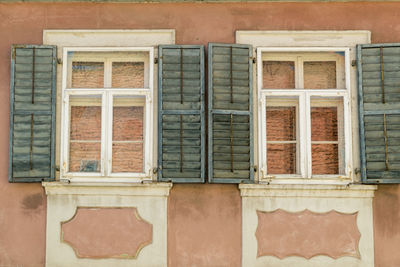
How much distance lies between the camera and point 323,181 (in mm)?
5895

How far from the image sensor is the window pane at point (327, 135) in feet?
19.8

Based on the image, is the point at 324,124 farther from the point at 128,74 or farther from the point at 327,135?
the point at 128,74

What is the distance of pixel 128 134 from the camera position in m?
6.08

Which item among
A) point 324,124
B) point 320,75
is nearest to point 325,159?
point 324,124

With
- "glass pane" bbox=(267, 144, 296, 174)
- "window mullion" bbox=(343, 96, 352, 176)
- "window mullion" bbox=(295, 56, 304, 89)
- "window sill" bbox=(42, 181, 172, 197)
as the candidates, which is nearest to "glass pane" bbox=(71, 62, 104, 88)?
"window sill" bbox=(42, 181, 172, 197)

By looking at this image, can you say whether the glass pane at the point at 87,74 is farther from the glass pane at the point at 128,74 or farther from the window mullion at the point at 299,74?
the window mullion at the point at 299,74

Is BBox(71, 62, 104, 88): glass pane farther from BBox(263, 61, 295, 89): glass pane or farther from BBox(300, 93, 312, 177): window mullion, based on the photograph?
BBox(300, 93, 312, 177): window mullion

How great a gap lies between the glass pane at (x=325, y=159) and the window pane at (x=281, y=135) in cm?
22

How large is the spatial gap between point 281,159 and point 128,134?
1733 millimetres

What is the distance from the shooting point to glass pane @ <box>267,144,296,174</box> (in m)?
6.04

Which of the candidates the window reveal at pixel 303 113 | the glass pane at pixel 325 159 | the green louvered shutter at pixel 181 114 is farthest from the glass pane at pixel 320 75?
the green louvered shutter at pixel 181 114

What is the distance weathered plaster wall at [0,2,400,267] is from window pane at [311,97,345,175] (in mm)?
586

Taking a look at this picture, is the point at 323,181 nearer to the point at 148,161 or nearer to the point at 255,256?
the point at 255,256

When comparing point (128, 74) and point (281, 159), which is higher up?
point (128, 74)
